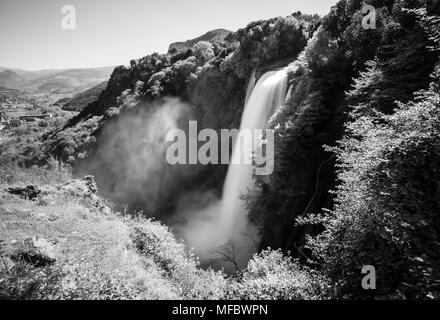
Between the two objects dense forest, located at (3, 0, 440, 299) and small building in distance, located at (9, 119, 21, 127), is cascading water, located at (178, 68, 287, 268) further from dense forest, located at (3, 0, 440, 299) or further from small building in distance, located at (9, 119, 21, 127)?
small building in distance, located at (9, 119, 21, 127)

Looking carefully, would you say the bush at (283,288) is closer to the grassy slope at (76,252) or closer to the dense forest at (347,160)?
the dense forest at (347,160)

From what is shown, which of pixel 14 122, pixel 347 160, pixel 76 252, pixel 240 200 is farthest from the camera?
pixel 14 122

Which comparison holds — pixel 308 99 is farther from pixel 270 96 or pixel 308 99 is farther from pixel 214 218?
pixel 214 218

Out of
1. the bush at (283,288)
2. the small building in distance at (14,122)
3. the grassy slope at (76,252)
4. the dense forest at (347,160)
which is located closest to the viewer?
the dense forest at (347,160)

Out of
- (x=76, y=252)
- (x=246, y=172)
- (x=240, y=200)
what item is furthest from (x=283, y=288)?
(x=246, y=172)

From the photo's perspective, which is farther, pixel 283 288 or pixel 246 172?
pixel 246 172

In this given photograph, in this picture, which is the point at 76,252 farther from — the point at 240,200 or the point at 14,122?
the point at 14,122

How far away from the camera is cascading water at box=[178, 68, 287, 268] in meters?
22.0

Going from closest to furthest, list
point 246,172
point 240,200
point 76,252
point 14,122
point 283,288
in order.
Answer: point 283,288
point 76,252
point 240,200
point 246,172
point 14,122

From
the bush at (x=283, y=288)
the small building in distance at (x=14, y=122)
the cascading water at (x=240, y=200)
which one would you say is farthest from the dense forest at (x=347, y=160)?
the small building in distance at (x=14, y=122)

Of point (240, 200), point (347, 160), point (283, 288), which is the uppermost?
point (347, 160)

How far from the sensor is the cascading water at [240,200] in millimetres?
22000

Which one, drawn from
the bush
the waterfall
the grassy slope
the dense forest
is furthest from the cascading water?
the bush

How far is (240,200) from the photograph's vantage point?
24547 millimetres
